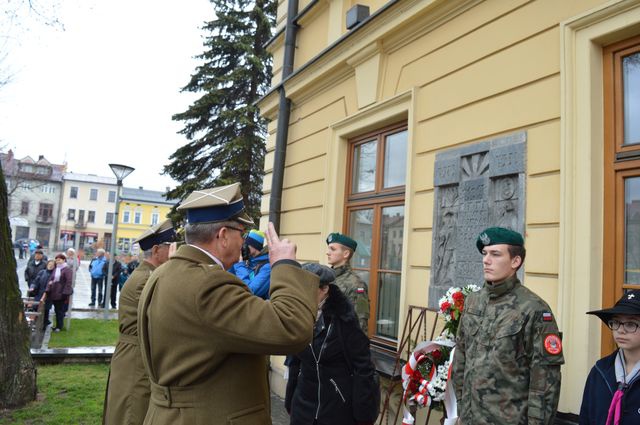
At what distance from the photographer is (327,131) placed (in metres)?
7.00

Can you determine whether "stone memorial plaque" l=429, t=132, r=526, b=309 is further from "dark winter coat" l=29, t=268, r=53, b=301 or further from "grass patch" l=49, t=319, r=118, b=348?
"dark winter coat" l=29, t=268, r=53, b=301

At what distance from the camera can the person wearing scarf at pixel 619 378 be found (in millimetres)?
2428

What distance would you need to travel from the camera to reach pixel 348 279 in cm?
467

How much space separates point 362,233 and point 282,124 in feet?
8.73

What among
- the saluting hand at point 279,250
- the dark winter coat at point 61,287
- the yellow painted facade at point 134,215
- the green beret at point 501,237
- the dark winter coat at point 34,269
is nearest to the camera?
the saluting hand at point 279,250

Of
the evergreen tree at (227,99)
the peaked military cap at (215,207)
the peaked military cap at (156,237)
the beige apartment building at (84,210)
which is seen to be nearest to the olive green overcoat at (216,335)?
the peaked military cap at (215,207)

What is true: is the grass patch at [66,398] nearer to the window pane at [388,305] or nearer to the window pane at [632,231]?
the window pane at [388,305]

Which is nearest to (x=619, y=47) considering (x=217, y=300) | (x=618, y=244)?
(x=618, y=244)

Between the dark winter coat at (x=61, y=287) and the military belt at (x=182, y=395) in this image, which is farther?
the dark winter coat at (x=61, y=287)

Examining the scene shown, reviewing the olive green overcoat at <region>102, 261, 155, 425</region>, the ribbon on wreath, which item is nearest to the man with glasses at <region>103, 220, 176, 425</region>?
the olive green overcoat at <region>102, 261, 155, 425</region>

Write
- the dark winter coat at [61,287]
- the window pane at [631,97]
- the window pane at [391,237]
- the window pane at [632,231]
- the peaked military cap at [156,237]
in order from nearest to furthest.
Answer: the window pane at [632,231] < the window pane at [631,97] < the peaked military cap at [156,237] < the window pane at [391,237] < the dark winter coat at [61,287]

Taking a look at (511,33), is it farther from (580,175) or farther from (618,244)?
(618,244)

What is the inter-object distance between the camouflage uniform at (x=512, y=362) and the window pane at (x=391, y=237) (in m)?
2.51

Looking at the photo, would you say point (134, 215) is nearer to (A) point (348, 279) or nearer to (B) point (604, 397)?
(A) point (348, 279)
